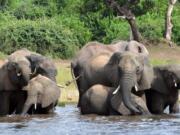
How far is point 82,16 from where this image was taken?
42406 mm

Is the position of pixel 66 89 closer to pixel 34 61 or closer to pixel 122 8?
pixel 34 61

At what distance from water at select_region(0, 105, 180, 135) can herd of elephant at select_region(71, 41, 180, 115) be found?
0.35 meters

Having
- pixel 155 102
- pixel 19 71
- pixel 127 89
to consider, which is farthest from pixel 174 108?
pixel 19 71

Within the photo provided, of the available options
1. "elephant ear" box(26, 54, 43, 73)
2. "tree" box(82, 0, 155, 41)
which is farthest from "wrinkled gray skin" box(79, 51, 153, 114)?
"tree" box(82, 0, 155, 41)

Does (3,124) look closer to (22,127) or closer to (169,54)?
(22,127)

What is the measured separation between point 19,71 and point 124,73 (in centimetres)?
240

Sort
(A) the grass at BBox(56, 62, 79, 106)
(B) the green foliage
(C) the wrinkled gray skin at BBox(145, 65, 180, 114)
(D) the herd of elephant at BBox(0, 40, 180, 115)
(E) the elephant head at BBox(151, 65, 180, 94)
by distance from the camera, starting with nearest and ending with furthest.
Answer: (D) the herd of elephant at BBox(0, 40, 180, 115), (E) the elephant head at BBox(151, 65, 180, 94), (C) the wrinkled gray skin at BBox(145, 65, 180, 114), (A) the grass at BBox(56, 62, 79, 106), (B) the green foliage

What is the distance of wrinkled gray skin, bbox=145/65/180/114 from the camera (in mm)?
21047

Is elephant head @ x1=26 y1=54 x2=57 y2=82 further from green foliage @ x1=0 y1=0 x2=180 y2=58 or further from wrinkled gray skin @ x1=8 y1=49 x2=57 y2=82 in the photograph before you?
green foliage @ x1=0 y1=0 x2=180 y2=58

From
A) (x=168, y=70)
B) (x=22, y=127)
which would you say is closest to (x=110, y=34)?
(x=168, y=70)

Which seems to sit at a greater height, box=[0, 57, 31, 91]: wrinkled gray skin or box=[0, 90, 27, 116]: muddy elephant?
box=[0, 57, 31, 91]: wrinkled gray skin

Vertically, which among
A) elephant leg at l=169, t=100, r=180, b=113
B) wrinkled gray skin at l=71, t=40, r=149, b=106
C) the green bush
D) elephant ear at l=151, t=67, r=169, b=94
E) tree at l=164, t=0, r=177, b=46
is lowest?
elephant leg at l=169, t=100, r=180, b=113

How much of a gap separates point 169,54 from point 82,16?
6177 millimetres

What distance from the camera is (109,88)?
68.9ft
